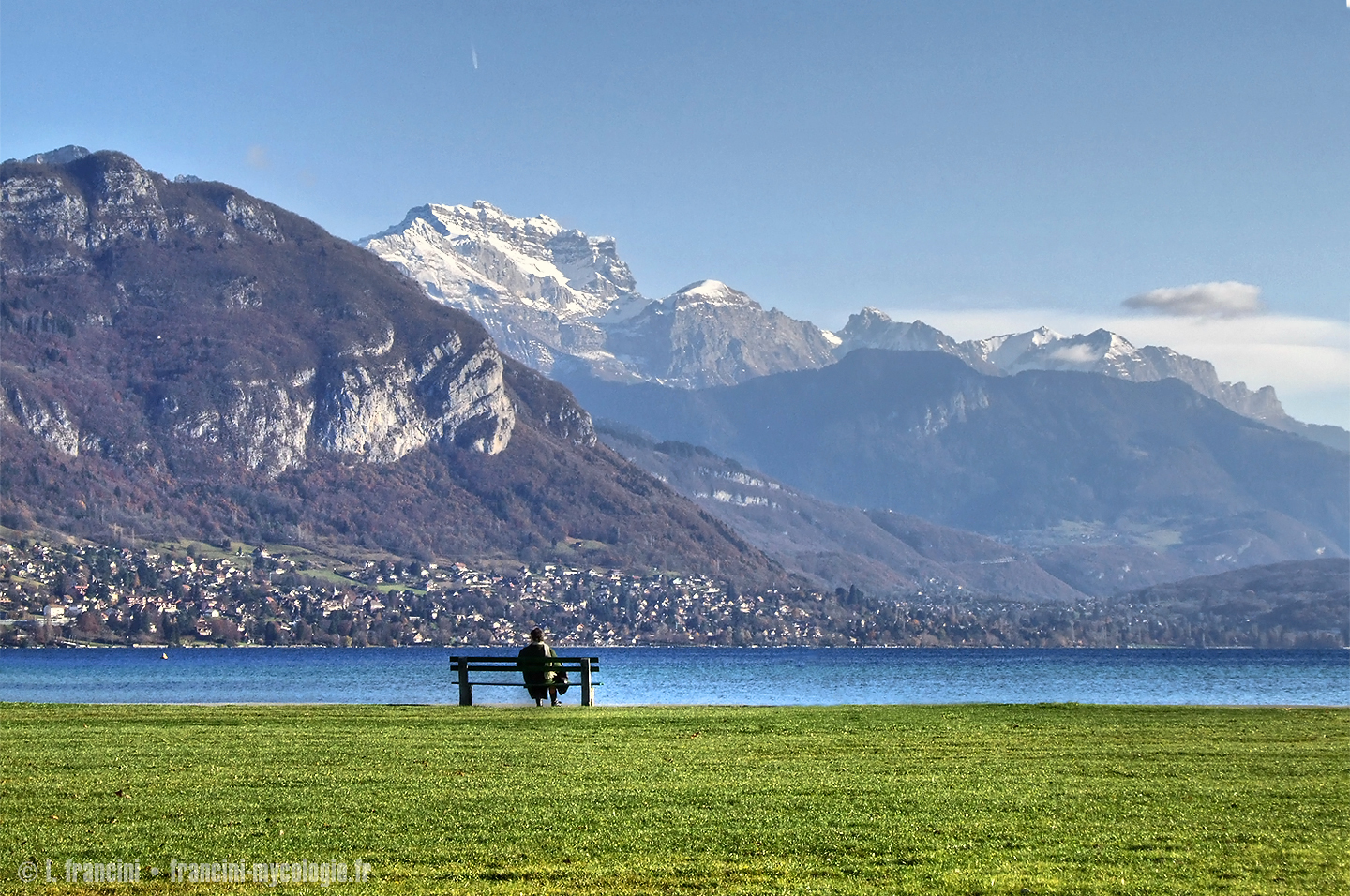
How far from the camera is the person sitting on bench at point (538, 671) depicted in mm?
38344

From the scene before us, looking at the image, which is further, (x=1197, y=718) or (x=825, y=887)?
(x=1197, y=718)

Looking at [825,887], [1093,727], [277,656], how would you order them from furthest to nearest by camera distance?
[277,656] → [1093,727] → [825,887]

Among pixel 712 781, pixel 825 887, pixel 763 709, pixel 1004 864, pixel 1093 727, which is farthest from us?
pixel 763 709

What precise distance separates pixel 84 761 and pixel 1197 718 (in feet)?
71.4

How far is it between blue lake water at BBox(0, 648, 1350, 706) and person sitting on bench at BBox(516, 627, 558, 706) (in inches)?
816

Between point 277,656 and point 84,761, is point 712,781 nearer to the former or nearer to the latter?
point 84,761

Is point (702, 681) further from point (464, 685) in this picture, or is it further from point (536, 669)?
point (536, 669)

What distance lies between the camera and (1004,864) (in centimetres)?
1695

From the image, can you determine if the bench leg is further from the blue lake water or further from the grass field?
the blue lake water

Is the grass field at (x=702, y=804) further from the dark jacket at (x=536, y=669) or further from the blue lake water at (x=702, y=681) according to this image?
the blue lake water at (x=702, y=681)

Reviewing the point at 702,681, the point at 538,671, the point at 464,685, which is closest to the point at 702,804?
the point at 538,671

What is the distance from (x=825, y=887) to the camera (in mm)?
15891

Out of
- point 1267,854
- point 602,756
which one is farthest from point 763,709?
point 1267,854

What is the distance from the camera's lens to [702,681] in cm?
12181
